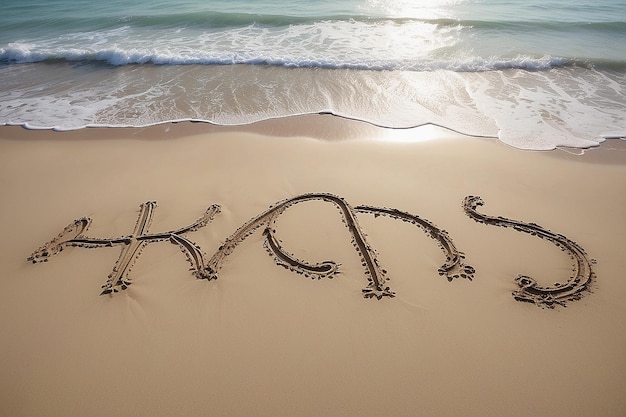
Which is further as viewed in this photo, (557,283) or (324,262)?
(324,262)

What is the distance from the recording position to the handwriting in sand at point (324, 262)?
3.18 meters

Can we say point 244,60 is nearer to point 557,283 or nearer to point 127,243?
point 127,243

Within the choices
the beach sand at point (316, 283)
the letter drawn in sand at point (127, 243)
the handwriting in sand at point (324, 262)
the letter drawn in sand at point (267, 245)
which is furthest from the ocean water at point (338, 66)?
the letter drawn in sand at point (127, 243)

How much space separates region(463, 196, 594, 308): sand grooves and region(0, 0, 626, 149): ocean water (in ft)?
6.71

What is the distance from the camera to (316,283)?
A: 10.7 ft

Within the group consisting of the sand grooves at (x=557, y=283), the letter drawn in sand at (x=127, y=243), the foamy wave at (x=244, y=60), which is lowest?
the letter drawn in sand at (x=127, y=243)

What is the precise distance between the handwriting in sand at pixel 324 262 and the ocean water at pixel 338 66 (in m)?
2.30

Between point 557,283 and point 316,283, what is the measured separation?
2319 millimetres

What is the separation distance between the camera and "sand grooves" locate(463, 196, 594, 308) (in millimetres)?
3074

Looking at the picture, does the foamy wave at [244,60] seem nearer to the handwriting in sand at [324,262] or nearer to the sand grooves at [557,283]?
the handwriting in sand at [324,262]

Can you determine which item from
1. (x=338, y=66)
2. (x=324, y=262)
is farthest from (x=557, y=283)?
(x=338, y=66)

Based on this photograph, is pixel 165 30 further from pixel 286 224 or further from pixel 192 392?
pixel 192 392

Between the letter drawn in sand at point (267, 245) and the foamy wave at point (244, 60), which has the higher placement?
the foamy wave at point (244, 60)

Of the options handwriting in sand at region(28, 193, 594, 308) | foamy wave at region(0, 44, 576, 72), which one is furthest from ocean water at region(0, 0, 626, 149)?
handwriting in sand at region(28, 193, 594, 308)
